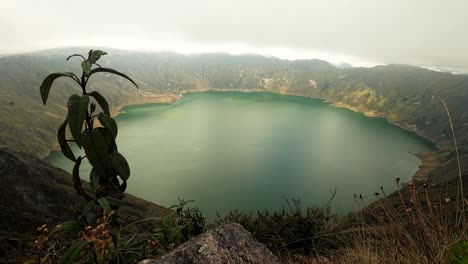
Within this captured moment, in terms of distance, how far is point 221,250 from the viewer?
8.94 ft

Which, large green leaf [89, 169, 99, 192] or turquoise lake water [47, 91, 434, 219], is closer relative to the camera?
large green leaf [89, 169, 99, 192]

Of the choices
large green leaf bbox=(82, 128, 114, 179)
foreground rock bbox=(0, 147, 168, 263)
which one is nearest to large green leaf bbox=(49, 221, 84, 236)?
large green leaf bbox=(82, 128, 114, 179)

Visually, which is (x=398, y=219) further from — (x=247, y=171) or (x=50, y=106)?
(x=50, y=106)

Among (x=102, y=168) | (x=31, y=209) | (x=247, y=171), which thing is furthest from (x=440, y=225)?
(x=247, y=171)

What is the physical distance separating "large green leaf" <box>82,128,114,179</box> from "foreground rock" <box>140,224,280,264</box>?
0.92m

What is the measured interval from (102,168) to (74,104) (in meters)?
0.64

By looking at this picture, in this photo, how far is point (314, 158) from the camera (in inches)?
4294

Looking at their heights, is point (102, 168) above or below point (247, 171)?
above

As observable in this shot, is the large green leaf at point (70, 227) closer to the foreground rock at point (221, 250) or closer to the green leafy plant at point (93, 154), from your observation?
the green leafy plant at point (93, 154)

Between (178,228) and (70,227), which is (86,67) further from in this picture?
(178,228)

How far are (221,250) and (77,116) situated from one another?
64.5 inches

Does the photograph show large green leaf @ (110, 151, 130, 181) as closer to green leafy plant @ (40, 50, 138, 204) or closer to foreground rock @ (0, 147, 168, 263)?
green leafy plant @ (40, 50, 138, 204)

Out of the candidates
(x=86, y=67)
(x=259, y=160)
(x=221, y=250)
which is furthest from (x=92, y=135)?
(x=259, y=160)

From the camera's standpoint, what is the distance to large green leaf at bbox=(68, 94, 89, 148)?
2.59 metres
